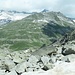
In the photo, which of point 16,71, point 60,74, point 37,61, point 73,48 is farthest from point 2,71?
point 73,48

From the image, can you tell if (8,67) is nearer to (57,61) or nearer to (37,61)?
(37,61)

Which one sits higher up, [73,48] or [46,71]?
[73,48]

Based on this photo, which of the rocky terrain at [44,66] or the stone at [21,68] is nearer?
the rocky terrain at [44,66]

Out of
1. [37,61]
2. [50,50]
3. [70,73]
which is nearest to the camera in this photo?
[70,73]

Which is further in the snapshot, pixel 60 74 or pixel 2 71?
pixel 2 71

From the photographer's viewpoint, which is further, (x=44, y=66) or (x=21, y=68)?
(x=21, y=68)

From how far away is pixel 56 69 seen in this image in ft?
85.8

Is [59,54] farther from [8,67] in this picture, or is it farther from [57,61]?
[8,67]

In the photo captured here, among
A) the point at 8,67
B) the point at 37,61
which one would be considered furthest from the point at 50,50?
the point at 8,67

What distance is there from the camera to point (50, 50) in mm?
33938

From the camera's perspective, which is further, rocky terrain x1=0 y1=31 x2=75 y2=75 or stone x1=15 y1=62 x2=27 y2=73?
stone x1=15 y1=62 x2=27 y2=73

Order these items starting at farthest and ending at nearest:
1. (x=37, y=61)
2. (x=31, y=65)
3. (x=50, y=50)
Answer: (x=50, y=50) → (x=37, y=61) → (x=31, y=65)

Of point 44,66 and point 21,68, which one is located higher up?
point 44,66

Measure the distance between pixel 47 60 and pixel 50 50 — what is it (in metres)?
4.85
